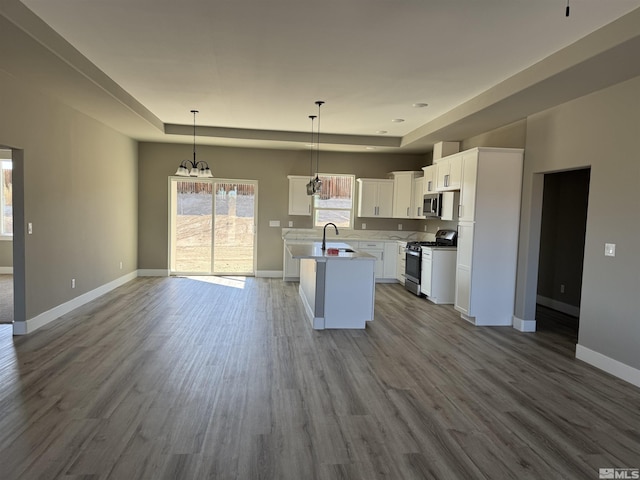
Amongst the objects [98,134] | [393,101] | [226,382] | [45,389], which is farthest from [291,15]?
[98,134]

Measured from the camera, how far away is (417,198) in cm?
812

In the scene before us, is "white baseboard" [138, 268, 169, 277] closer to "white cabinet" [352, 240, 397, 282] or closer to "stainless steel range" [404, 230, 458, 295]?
"white cabinet" [352, 240, 397, 282]

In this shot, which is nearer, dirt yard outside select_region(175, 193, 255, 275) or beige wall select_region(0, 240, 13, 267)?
beige wall select_region(0, 240, 13, 267)

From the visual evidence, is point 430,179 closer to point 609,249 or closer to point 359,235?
point 359,235

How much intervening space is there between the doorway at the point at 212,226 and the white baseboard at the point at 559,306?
17.8ft

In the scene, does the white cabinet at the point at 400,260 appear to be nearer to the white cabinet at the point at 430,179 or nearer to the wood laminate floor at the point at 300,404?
the white cabinet at the point at 430,179

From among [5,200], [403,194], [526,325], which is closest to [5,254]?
[5,200]

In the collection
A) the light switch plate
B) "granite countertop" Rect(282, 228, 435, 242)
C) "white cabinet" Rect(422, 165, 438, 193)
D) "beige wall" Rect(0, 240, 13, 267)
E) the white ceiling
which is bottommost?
"beige wall" Rect(0, 240, 13, 267)

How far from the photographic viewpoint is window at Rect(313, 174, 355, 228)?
28.6 ft

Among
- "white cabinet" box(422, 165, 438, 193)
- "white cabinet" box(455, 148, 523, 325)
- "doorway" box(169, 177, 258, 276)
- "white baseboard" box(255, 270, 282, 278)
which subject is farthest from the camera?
"white baseboard" box(255, 270, 282, 278)

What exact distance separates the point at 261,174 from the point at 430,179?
3.45 m

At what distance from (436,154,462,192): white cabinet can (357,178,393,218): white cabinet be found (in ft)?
5.66

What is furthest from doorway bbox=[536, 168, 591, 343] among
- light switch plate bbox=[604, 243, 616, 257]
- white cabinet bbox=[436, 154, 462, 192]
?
light switch plate bbox=[604, 243, 616, 257]

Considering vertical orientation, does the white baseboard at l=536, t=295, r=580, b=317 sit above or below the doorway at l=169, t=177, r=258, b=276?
below
